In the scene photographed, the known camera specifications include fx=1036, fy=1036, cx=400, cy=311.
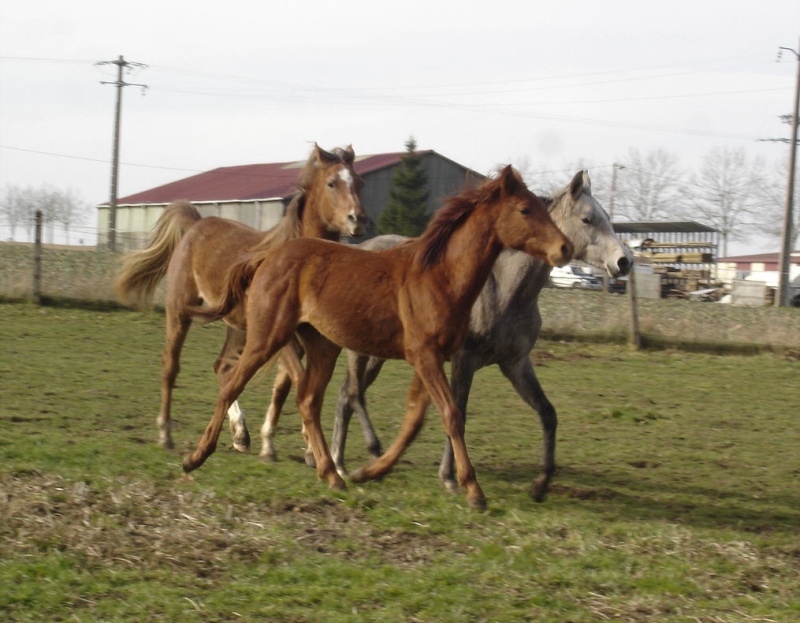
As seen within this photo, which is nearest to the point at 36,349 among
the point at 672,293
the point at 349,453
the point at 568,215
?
the point at 349,453

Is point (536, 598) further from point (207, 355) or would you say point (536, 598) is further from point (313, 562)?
point (207, 355)

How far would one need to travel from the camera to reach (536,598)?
15.0 feet

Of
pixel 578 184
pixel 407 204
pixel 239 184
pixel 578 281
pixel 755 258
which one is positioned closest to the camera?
pixel 578 184

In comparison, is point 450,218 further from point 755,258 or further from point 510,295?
point 755,258

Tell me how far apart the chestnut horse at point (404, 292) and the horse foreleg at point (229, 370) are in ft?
4.22

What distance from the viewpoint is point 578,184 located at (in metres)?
7.21

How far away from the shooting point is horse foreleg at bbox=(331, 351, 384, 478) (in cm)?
754

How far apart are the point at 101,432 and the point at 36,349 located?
4.99 metres

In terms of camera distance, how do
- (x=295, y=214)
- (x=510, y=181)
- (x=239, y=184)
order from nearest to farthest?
(x=510, y=181) < (x=295, y=214) < (x=239, y=184)

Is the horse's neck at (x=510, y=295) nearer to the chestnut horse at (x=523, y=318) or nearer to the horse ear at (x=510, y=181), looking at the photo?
the chestnut horse at (x=523, y=318)

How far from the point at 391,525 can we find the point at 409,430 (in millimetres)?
767

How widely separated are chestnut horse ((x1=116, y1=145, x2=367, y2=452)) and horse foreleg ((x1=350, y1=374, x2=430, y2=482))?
4.92 feet

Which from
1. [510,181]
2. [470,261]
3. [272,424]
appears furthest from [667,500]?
[272,424]

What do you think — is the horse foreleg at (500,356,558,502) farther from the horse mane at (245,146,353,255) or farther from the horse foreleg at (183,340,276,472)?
the horse mane at (245,146,353,255)
